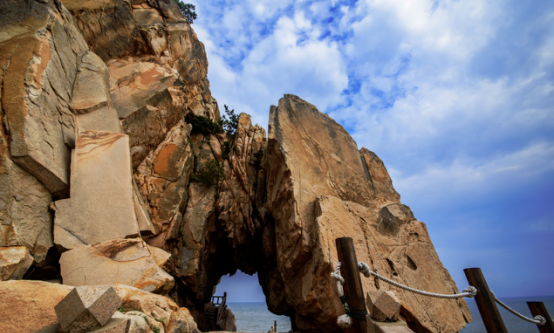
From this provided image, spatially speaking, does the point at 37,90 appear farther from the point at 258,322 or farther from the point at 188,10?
the point at 258,322

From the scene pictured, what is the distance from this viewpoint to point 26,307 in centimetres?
309

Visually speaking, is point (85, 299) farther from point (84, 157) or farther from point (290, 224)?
point (290, 224)

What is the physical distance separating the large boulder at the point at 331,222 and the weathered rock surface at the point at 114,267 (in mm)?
3978

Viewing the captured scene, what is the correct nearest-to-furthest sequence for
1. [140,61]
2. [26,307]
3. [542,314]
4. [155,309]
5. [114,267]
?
[26,307] → [542,314] → [155,309] → [114,267] → [140,61]

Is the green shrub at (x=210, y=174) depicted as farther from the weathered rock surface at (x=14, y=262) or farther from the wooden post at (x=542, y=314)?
the wooden post at (x=542, y=314)

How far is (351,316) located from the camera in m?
2.75

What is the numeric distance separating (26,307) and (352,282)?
4.00m

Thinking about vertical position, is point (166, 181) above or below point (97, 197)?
above

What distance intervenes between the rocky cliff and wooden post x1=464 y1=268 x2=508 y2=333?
3.24 meters

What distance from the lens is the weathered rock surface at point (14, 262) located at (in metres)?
4.14

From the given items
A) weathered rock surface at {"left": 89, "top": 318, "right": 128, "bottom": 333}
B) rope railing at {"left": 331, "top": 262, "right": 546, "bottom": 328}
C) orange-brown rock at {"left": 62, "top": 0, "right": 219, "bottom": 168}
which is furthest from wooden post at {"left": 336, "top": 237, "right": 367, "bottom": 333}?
orange-brown rock at {"left": 62, "top": 0, "right": 219, "bottom": 168}

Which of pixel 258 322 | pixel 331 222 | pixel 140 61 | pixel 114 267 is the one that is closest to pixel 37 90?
pixel 114 267

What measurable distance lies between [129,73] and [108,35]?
2.22 metres

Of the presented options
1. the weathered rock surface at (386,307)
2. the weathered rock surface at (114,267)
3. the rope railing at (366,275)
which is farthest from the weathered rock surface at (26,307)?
the weathered rock surface at (386,307)
